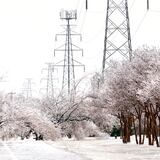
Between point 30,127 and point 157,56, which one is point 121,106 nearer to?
point 157,56

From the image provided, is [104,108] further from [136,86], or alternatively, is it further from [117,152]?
[117,152]

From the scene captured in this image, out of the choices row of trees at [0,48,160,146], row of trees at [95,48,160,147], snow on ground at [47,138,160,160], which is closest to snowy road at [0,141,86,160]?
snow on ground at [47,138,160,160]

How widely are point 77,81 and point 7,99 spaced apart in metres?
12.8

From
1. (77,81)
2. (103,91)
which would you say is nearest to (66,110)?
(77,81)

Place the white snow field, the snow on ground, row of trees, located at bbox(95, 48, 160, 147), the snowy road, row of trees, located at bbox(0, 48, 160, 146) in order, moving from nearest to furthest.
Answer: the snowy road, the white snow field, the snow on ground, row of trees, located at bbox(95, 48, 160, 147), row of trees, located at bbox(0, 48, 160, 146)

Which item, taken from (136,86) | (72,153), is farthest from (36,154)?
(136,86)

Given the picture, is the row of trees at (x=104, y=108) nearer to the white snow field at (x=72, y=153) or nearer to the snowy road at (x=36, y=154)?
the white snow field at (x=72, y=153)

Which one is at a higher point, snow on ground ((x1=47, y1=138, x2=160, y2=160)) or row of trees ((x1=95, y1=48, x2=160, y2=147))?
row of trees ((x1=95, y1=48, x2=160, y2=147))

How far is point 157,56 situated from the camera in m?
36.9

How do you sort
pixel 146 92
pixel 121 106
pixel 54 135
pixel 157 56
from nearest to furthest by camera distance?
1. pixel 146 92
2. pixel 157 56
3. pixel 121 106
4. pixel 54 135

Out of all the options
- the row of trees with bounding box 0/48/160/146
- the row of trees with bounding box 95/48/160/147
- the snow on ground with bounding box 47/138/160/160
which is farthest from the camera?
the row of trees with bounding box 0/48/160/146

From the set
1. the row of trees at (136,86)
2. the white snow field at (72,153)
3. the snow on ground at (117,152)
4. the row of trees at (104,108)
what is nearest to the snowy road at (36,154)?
the white snow field at (72,153)

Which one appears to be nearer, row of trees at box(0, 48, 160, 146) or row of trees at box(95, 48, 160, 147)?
row of trees at box(95, 48, 160, 147)

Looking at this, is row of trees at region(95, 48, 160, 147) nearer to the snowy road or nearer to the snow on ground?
the snow on ground
